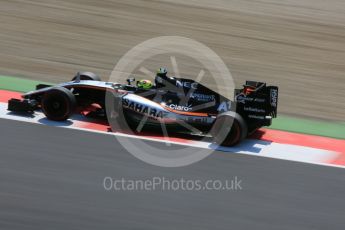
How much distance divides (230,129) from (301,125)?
238 cm

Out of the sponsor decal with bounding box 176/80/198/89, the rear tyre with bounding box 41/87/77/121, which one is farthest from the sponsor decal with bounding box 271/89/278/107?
the rear tyre with bounding box 41/87/77/121

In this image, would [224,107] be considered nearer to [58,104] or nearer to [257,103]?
[257,103]

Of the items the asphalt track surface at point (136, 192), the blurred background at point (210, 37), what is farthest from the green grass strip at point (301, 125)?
the asphalt track surface at point (136, 192)

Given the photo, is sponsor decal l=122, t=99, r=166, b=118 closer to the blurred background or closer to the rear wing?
the rear wing

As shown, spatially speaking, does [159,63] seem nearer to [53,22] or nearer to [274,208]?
[53,22]

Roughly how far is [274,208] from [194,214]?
1127 millimetres

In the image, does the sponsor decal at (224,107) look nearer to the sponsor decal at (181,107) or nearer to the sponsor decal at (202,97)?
the sponsor decal at (202,97)

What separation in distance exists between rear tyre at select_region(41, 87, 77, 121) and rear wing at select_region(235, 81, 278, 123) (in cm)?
279

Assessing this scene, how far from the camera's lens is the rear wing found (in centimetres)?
1066

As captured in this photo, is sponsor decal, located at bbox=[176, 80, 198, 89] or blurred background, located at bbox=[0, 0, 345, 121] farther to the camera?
blurred background, located at bbox=[0, 0, 345, 121]

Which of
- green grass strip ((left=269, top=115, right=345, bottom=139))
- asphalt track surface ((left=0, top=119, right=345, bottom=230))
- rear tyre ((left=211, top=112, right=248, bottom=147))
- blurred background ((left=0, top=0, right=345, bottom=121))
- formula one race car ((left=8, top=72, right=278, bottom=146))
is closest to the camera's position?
asphalt track surface ((left=0, top=119, right=345, bottom=230))

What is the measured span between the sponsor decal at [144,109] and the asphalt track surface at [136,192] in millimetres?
755

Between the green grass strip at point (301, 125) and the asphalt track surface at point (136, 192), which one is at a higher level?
the green grass strip at point (301, 125)

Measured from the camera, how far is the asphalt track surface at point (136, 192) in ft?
26.3
